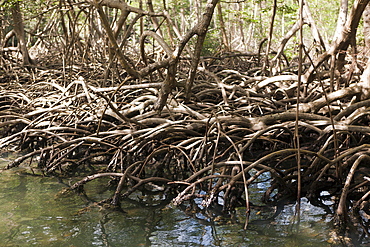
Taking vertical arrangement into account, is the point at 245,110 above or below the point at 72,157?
above

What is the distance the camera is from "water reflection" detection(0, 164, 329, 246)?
2746 mm

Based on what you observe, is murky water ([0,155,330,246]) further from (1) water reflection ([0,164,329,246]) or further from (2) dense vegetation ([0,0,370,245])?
(2) dense vegetation ([0,0,370,245])

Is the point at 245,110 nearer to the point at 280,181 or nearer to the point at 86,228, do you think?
the point at 280,181

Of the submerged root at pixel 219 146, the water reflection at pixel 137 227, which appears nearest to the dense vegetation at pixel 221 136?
the submerged root at pixel 219 146

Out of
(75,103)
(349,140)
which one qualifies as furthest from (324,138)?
(75,103)

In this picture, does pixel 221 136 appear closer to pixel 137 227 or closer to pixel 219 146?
pixel 219 146

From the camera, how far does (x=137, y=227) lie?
9.85ft

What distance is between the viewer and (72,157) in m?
4.72

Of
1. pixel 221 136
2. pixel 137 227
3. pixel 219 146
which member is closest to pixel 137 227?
pixel 137 227

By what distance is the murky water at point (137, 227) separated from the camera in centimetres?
Answer: 274

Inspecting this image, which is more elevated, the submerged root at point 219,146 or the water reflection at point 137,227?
the submerged root at point 219,146

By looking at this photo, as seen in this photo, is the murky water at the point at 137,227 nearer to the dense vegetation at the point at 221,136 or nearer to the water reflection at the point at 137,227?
the water reflection at the point at 137,227

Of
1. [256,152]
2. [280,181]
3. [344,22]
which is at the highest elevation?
[344,22]

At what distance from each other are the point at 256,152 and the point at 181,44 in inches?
65.9
